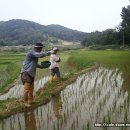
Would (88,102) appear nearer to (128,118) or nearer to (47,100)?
(47,100)

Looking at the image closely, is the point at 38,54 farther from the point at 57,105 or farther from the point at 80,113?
the point at 80,113

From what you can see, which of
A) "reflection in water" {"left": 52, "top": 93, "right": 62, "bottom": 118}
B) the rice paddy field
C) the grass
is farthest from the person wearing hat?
the grass

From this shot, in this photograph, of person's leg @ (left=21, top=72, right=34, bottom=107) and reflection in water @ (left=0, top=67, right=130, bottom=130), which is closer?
reflection in water @ (left=0, top=67, right=130, bottom=130)

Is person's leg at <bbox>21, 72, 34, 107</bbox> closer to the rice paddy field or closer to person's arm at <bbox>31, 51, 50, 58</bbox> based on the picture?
the rice paddy field

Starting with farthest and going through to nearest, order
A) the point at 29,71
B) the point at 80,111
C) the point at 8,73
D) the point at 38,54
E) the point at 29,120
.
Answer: the point at 8,73 → the point at 29,71 → the point at 38,54 → the point at 80,111 → the point at 29,120

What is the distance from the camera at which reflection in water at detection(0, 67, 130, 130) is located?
6359 millimetres

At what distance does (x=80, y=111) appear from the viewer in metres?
7.44

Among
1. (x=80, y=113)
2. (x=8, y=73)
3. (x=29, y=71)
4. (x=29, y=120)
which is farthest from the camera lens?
(x=8, y=73)

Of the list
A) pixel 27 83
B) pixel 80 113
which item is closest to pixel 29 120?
pixel 80 113

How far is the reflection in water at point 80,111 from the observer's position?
6.36 m

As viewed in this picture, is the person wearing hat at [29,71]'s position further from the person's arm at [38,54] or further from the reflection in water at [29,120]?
the reflection in water at [29,120]

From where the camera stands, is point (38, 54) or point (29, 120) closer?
point (29, 120)

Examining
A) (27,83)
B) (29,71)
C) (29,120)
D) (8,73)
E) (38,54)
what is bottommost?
(8,73)

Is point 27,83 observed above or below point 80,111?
above
